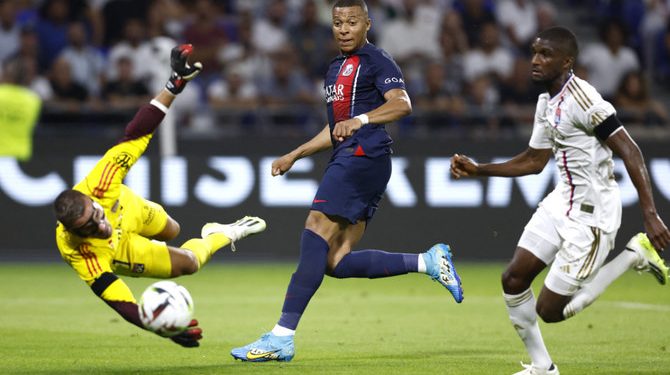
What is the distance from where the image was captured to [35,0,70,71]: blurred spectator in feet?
53.8

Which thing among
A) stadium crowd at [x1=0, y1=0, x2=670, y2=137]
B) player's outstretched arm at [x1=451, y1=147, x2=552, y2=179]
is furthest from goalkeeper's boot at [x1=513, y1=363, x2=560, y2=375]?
stadium crowd at [x1=0, y1=0, x2=670, y2=137]

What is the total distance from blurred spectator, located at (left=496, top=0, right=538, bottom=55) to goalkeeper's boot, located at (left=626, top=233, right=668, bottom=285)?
11.1 m

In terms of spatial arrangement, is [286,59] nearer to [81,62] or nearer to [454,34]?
[454,34]

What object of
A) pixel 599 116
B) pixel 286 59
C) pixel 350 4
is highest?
pixel 350 4

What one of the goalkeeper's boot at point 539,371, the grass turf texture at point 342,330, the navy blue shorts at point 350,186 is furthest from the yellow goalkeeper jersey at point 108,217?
the goalkeeper's boot at point 539,371

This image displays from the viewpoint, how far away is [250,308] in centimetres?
1123

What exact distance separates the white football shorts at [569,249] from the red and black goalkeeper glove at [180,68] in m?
2.57

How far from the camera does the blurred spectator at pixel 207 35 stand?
54.6ft

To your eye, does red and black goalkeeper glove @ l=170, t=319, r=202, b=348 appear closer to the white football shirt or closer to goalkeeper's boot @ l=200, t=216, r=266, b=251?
goalkeeper's boot @ l=200, t=216, r=266, b=251

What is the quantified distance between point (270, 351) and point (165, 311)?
3.53 ft

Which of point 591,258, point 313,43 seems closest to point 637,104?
point 313,43

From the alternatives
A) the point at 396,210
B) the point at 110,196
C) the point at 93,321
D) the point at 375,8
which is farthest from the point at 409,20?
the point at 110,196

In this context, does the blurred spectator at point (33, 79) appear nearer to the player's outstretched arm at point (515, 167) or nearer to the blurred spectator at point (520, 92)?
the blurred spectator at point (520, 92)

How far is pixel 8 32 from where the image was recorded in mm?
16469
